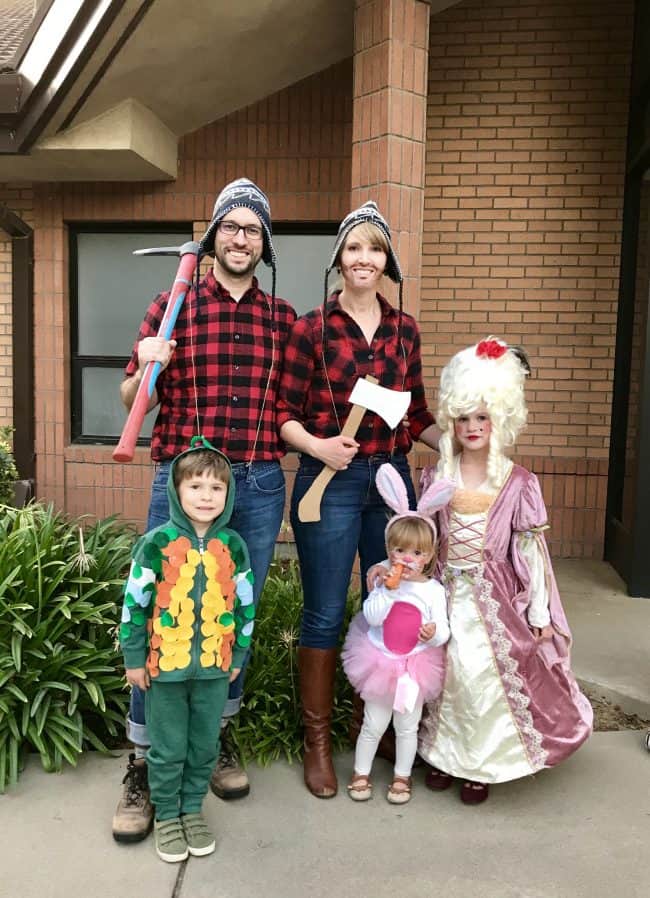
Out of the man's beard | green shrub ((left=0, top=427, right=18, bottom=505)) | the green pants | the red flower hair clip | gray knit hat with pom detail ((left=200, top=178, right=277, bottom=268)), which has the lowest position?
the green pants

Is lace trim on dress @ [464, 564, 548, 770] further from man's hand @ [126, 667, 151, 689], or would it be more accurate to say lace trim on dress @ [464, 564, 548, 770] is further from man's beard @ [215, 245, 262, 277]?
man's beard @ [215, 245, 262, 277]

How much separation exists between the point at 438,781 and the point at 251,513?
128 cm

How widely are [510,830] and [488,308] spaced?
13.5 ft

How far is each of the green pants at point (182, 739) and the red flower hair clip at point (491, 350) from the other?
4.87 feet

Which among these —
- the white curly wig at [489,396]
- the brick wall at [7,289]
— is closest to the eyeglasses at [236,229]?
the white curly wig at [489,396]

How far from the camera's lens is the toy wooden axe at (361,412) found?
107 inches

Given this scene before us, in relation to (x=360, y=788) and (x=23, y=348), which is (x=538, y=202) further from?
(x=360, y=788)

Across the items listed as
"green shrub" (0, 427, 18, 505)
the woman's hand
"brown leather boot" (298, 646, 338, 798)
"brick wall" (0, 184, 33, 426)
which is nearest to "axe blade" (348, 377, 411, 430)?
the woman's hand

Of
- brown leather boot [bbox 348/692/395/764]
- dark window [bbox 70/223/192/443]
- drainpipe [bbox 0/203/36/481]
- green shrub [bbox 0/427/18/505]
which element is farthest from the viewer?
dark window [bbox 70/223/192/443]

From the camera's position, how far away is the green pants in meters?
2.47

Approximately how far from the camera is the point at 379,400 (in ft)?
8.91

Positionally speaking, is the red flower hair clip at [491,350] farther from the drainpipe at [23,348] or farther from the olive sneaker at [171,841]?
the drainpipe at [23,348]

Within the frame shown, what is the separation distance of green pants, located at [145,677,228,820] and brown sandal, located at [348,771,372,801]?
→ 0.58m

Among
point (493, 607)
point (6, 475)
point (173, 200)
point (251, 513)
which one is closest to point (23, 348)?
point (6, 475)
